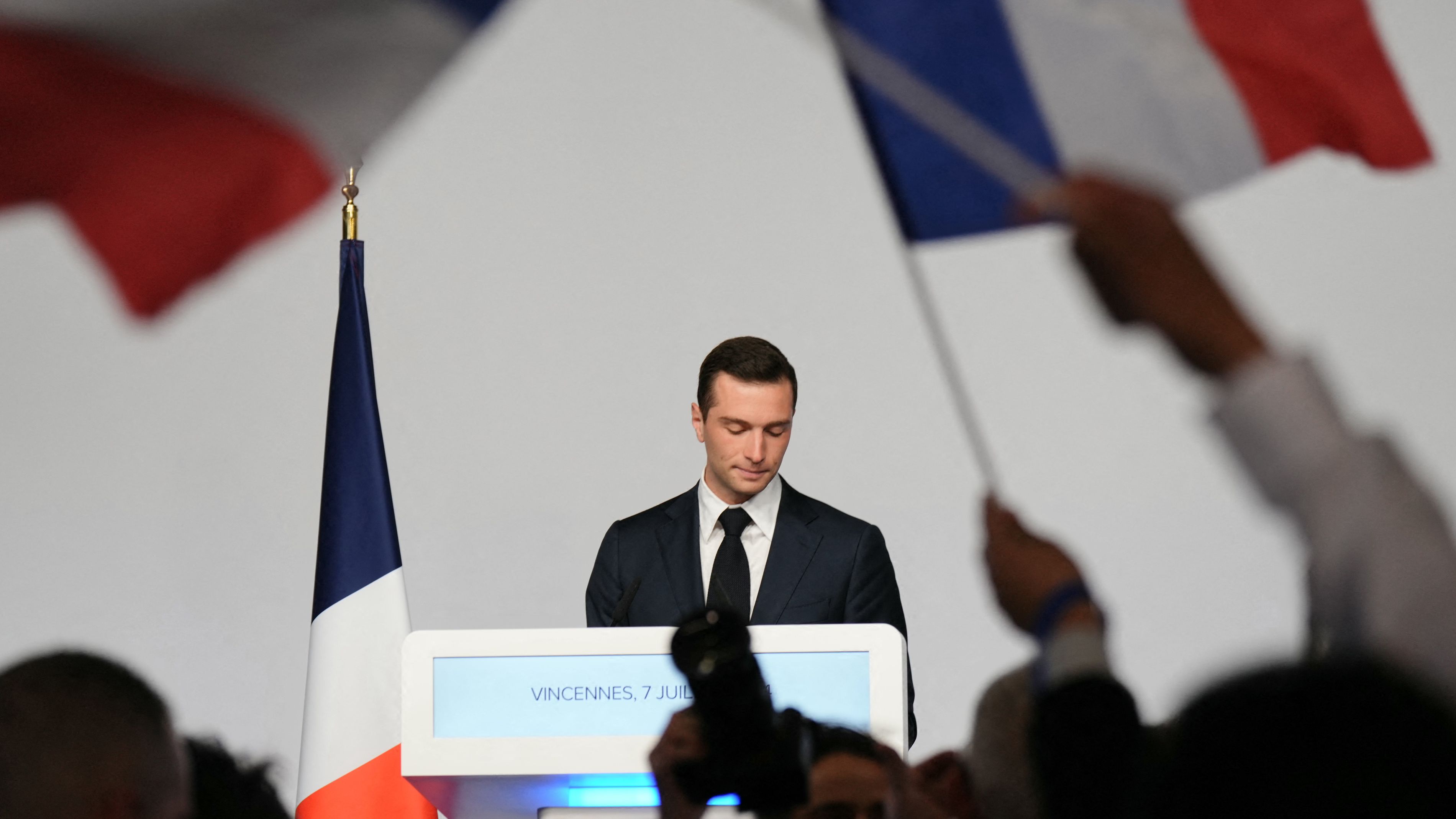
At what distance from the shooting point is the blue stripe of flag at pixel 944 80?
6.61 feet

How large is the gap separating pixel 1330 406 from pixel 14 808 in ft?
Answer: 2.83

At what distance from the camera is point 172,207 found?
1573 mm

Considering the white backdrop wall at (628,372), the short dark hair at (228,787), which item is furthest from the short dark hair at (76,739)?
the white backdrop wall at (628,372)

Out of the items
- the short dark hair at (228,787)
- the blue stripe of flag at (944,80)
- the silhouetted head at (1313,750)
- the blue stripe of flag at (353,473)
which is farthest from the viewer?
the blue stripe of flag at (353,473)

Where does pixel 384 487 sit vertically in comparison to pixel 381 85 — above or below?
below

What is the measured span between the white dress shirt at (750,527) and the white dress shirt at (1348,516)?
1693 millimetres

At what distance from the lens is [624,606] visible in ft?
7.04

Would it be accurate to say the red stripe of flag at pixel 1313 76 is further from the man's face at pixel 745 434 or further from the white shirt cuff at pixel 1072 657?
the white shirt cuff at pixel 1072 657

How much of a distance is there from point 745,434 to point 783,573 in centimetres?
30

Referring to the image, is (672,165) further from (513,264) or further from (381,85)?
(381,85)

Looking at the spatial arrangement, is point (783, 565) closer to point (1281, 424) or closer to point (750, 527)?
point (750, 527)

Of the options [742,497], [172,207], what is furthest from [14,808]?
[742,497]

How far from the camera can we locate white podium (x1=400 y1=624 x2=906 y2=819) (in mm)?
1930

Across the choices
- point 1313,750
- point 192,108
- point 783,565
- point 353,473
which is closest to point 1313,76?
point 783,565
